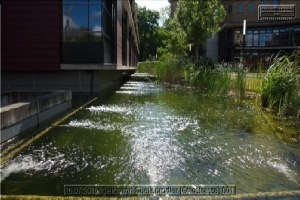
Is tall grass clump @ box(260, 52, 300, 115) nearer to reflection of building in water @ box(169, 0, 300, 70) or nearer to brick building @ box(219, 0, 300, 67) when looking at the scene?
reflection of building in water @ box(169, 0, 300, 70)

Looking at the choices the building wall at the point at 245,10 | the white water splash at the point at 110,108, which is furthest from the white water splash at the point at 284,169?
the building wall at the point at 245,10

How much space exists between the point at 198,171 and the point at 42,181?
1.76 m

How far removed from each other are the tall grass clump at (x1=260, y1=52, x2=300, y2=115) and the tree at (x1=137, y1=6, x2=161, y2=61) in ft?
177

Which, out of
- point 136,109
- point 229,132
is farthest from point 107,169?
point 136,109

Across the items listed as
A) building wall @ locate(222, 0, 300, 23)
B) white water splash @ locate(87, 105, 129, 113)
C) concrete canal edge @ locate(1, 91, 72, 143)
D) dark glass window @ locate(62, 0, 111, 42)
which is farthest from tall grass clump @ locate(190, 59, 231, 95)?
building wall @ locate(222, 0, 300, 23)

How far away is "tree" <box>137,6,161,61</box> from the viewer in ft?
204

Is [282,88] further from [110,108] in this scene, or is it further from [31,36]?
[31,36]

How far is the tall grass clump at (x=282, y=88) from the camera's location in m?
7.32

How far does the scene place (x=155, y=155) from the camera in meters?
4.39

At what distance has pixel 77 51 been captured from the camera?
446 inches

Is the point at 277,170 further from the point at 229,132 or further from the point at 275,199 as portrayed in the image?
the point at 229,132

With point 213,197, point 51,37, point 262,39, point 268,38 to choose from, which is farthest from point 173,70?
point 268,38

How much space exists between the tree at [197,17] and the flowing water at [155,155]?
565 inches

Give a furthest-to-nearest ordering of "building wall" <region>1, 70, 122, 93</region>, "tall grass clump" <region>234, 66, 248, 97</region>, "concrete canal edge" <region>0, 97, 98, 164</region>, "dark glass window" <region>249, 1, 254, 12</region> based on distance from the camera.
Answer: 1. "dark glass window" <region>249, 1, 254, 12</region>
2. "building wall" <region>1, 70, 122, 93</region>
3. "tall grass clump" <region>234, 66, 248, 97</region>
4. "concrete canal edge" <region>0, 97, 98, 164</region>
